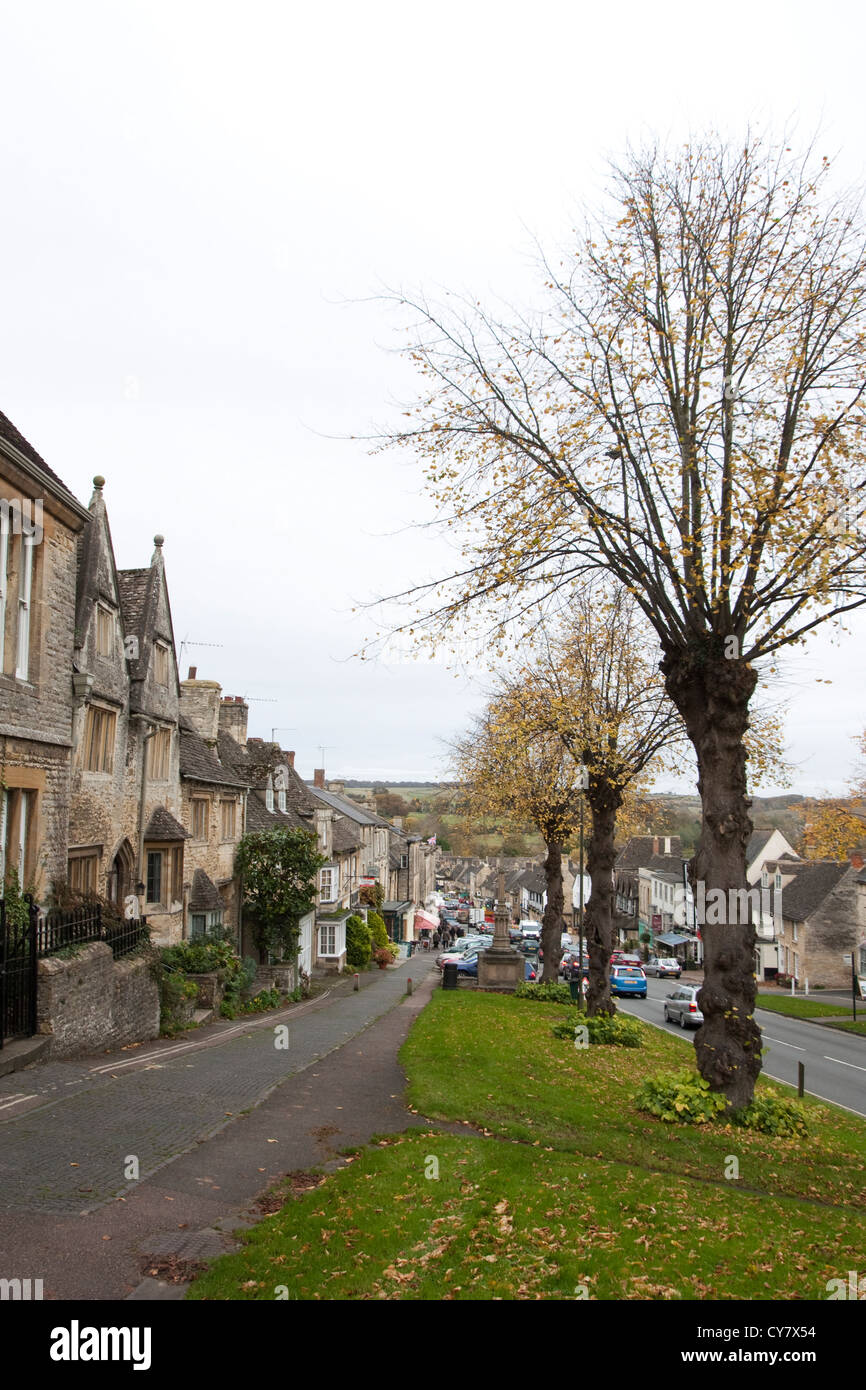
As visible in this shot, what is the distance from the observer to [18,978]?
497 inches

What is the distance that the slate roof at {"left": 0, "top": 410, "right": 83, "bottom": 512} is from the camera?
14.7 metres

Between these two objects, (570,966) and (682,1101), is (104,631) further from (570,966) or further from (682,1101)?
(570,966)

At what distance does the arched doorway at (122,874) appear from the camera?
21.5m

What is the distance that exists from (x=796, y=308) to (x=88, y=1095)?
1450 centimetres

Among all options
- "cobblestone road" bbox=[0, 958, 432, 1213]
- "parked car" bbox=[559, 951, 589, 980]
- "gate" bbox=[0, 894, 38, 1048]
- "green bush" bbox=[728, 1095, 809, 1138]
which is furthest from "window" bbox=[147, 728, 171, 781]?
"parked car" bbox=[559, 951, 589, 980]

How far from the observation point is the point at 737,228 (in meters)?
13.7

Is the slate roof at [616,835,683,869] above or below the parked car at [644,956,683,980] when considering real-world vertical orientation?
above

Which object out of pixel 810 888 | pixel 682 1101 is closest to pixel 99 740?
pixel 682 1101

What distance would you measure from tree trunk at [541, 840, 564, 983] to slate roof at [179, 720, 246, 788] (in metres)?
12.3

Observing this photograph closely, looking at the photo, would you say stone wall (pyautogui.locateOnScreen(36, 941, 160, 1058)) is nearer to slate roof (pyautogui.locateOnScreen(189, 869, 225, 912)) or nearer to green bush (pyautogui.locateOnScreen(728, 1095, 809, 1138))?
slate roof (pyautogui.locateOnScreen(189, 869, 225, 912))

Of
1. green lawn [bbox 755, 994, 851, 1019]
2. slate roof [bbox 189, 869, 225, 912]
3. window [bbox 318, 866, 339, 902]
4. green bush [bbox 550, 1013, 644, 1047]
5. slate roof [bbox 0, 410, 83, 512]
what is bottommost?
green lawn [bbox 755, 994, 851, 1019]

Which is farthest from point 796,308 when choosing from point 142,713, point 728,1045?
point 142,713

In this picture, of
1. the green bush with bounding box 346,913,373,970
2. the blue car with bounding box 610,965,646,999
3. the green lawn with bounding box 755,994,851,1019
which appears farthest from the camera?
the green bush with bounding box 346,913,373,970

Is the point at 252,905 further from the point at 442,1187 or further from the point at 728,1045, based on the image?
the point at 442,1187
